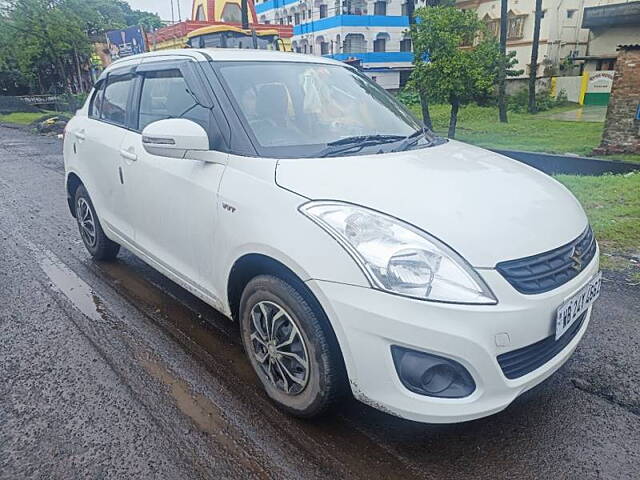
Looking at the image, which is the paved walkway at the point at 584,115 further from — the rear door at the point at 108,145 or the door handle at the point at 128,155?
the door handle at the point at 128,155

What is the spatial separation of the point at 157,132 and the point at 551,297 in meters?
2.12

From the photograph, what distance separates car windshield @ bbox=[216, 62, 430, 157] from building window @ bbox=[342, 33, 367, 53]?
124 feet

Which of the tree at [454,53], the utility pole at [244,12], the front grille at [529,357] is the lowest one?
the front grille at [529,357]

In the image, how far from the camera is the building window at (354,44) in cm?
3834

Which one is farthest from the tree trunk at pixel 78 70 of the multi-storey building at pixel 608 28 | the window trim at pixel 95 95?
the multi-storey building at pixel 608 28

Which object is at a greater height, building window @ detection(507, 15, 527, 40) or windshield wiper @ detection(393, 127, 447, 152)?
building window @ detection(507, 15, 527, 40)

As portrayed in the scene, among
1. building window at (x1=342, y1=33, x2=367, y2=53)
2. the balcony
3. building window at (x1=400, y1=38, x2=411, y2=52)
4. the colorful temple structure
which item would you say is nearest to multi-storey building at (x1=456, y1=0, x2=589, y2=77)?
the balcony

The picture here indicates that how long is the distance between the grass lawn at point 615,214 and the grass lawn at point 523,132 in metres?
3.69

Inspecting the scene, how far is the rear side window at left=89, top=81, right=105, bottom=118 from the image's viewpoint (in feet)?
14.0

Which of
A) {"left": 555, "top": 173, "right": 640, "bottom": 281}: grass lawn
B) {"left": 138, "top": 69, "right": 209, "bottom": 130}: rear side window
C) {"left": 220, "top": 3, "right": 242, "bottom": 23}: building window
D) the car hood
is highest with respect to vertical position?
{"left": 220, "top": 3, "right": 242, "bottom": 23}: building window

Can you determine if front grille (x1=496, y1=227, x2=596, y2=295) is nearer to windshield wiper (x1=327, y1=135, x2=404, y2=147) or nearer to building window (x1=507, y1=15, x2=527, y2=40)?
windshield wiper (x1=327, y1=135, x2=404, y2=147)

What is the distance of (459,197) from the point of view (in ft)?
7.15

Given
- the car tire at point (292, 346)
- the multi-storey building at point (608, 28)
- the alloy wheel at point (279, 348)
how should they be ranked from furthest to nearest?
the multi-storey building at point (608, 28) → the alloy wheel at point (279, 348) → the car tire at point (292, 346)

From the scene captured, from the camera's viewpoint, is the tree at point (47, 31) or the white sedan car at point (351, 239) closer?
the white sedan car at point (351, 239)
